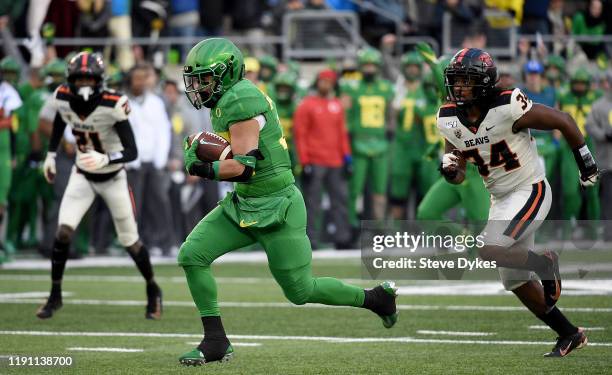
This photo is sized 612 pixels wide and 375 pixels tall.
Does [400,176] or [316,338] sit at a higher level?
[316,338]

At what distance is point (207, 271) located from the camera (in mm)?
7816

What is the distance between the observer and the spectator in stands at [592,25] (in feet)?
59.5

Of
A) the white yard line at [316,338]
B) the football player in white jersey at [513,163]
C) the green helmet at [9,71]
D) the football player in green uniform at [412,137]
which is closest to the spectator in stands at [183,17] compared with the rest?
the football player in green uniform at [412,137]

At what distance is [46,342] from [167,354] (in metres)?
1.09

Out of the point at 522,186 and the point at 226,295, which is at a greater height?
the point at 522,186

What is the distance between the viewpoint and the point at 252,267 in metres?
15.0

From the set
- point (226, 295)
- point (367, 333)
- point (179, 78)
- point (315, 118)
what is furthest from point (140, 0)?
point (367, 333)

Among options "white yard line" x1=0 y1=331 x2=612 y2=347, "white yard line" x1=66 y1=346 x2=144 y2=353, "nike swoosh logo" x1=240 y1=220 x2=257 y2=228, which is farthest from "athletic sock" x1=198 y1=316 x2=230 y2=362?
"white yard line" x1=0 y1=331 x2=612 y2=347

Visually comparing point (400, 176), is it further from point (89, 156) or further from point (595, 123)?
point (89, 156)

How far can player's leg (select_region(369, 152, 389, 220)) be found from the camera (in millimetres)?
17203

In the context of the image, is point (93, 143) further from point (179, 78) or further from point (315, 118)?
point (179, 78)

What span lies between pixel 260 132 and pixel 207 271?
823 mm

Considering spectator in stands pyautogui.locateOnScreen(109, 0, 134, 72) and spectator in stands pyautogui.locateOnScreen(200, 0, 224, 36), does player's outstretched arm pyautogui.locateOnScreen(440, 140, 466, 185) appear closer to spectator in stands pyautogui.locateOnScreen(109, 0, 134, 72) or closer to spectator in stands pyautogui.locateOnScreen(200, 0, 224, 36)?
spectator in stands pyautogui.locateOnScreen(109, 0, 134, 72)

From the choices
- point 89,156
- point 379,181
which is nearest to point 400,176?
point 379,181
